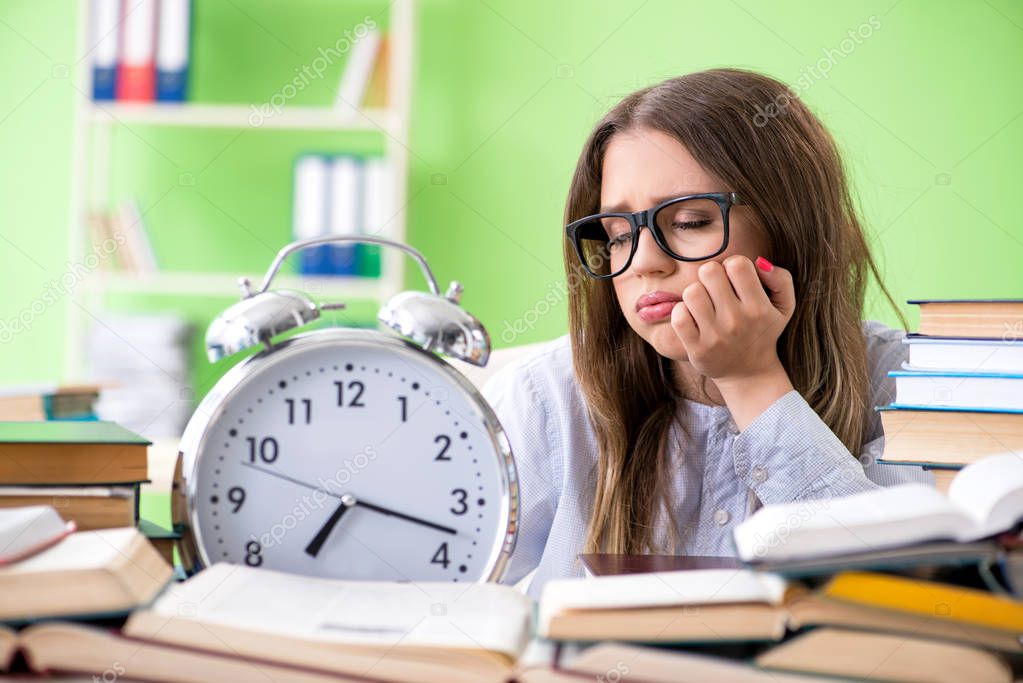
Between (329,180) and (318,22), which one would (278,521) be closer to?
(329,180)

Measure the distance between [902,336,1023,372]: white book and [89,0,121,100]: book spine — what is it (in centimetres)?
283

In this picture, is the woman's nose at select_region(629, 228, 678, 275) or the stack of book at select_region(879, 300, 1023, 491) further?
the woman's nose at select_region(629, 228, 678, 275)

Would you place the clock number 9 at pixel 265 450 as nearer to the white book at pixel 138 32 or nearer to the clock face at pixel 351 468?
the clock face at pixel 351 468

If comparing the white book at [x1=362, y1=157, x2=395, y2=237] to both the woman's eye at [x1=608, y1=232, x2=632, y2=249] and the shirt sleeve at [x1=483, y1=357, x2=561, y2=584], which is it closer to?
the shirt sleeve at [x1=483, y1=357, x2=561, y2=584]

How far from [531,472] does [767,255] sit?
1.42 feet

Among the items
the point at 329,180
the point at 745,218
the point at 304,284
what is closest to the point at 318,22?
the point at 329,180

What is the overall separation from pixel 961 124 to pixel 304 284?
215 centimetres

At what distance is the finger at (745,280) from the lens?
1225 mm

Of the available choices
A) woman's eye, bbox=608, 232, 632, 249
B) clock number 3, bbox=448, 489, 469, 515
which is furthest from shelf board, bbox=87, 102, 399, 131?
clock number 3, bbox=448, 489, 469, 515

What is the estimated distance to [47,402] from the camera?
1.49 metres

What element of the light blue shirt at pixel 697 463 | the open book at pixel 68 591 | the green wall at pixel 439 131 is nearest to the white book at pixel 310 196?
the green wall at pixel 439 131

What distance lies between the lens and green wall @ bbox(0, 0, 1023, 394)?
11.1ft

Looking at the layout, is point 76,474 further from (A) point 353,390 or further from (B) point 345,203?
(B) point 345,203

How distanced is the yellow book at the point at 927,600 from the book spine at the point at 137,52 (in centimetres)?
305
